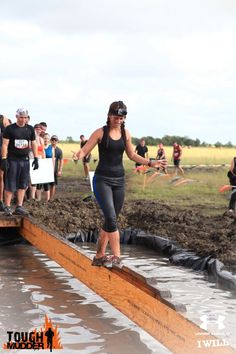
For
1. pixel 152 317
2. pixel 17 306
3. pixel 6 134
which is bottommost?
pixel 17 306

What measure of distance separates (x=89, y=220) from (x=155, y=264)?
2.86 m

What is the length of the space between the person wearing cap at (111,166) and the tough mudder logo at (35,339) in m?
0.94

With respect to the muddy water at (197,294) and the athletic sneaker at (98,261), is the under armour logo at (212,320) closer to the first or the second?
the muddy water at (197,294)

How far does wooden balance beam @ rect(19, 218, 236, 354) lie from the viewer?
4477mm

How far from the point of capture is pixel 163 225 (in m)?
12.6

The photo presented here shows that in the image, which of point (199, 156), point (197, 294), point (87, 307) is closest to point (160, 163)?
point (87, 307)

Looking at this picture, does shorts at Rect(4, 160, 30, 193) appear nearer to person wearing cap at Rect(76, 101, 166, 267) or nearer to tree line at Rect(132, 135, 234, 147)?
person wearing cap at Rect(76, 101, 166, 267)

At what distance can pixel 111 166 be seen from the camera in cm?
669

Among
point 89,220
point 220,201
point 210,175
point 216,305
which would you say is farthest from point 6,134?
point 210,175

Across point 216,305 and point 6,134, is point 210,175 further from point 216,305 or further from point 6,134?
point 216,305

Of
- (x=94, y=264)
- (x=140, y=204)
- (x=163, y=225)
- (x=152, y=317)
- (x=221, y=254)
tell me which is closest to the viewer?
(x=152, y=317)

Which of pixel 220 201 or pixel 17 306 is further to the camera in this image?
pixel 220 201

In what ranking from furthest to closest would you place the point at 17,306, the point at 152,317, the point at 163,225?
the point at 163,225 < the point at 17,306 < the point at 152,317

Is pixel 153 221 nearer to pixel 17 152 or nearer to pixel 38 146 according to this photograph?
pixel 38 146
